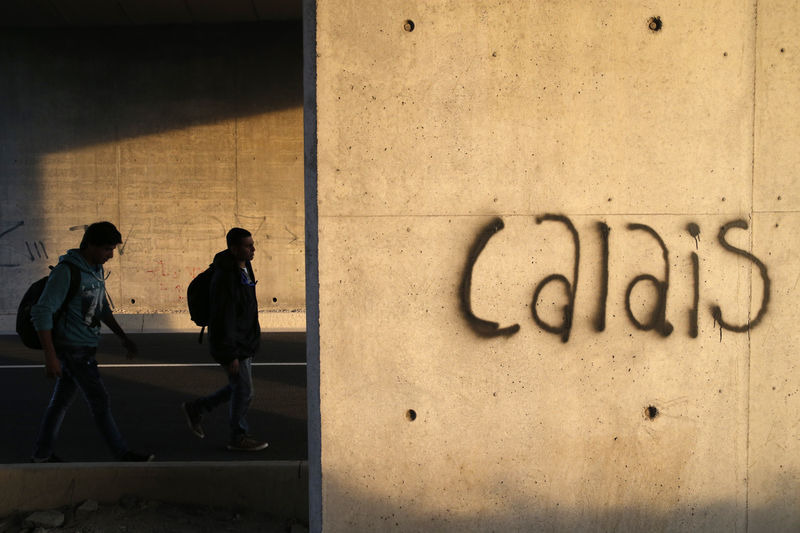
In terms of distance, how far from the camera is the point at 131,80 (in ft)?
48.1

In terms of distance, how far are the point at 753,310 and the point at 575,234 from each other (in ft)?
3.24

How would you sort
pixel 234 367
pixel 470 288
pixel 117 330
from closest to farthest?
pixel 470 288
pixel 117 330
pixel 234 367

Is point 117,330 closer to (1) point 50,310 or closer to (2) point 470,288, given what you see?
(1) point 50,310

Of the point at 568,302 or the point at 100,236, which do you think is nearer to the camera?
the point at 568,302

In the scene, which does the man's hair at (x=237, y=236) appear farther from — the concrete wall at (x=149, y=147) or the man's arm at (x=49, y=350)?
the concrete wall at (x=149, y=147)

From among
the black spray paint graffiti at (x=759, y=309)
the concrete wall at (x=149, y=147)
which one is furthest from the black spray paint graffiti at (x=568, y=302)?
the concrete wall at (x=149, y=147)

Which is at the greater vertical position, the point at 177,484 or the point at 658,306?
the point at 658,306

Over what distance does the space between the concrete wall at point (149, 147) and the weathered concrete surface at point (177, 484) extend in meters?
9.59

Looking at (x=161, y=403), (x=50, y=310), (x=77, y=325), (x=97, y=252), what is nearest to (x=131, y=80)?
(x=161, y=403)

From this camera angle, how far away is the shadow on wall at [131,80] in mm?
14539

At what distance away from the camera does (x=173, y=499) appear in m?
4.82

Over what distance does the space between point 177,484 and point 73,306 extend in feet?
4.92

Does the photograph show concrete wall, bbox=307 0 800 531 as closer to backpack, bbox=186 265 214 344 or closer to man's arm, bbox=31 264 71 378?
man's arm, bbox=31 264 71 378

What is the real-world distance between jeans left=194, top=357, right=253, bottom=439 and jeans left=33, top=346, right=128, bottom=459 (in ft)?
2.92
